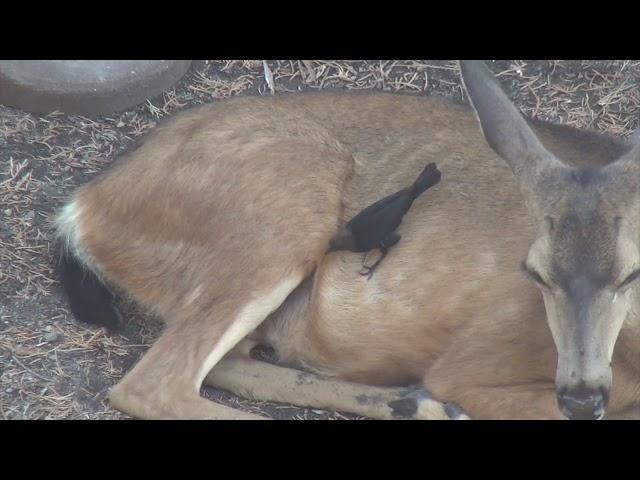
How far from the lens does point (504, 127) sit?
5789 mm

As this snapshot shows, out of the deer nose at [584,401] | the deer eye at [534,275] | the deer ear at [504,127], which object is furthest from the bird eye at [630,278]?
the deer ear at [504,127]

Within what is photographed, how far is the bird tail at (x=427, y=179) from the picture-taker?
6.47m

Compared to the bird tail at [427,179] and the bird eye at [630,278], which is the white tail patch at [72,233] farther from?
the bird eye at [630,278]

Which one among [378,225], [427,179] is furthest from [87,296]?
[427,179]

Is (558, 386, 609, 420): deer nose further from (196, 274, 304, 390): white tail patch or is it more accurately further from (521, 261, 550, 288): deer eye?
(196, 274, 304, 390): white tail patch

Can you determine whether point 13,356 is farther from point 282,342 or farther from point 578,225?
point 578,225

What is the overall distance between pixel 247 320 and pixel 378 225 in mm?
831

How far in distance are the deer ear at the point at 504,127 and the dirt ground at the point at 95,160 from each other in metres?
1.59

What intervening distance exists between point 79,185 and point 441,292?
2412 mm

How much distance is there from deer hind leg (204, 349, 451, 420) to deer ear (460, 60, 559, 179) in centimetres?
127

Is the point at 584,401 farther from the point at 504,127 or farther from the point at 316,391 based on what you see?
the point at 316,391

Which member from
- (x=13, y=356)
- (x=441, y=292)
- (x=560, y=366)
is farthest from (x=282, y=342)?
(x=560, y=366)

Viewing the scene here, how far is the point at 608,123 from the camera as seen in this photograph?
26.3 ft

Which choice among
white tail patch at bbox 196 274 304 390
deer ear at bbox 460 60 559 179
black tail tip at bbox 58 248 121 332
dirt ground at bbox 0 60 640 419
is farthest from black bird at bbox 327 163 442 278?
black tail tip at bbox 58 248 121 332
